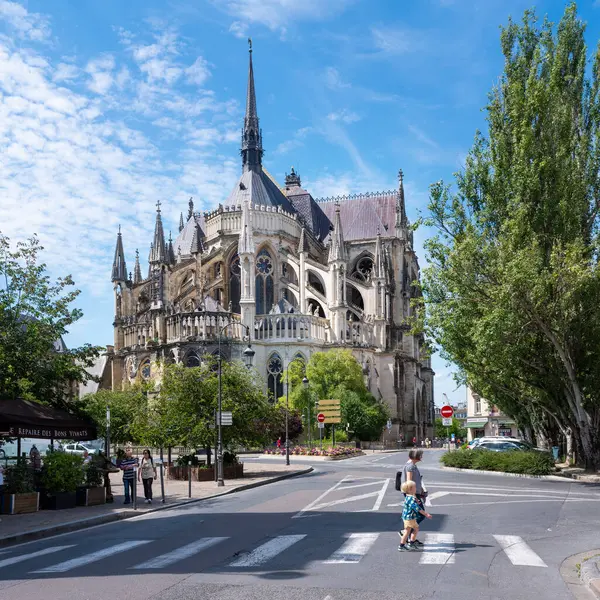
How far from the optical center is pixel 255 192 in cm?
6725

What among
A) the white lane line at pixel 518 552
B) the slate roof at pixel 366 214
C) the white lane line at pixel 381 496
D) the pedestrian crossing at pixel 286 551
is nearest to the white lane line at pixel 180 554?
the pedestrian crossing at pixel 286 551

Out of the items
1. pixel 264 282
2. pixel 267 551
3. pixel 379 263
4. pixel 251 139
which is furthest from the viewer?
pixel 251 139

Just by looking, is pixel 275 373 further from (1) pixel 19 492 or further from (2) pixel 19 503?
(2) pixel 19 503

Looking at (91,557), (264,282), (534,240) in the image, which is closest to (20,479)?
(91,557)

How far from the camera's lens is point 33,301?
22.6 meters

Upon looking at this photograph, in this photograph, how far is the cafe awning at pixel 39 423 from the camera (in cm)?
1750

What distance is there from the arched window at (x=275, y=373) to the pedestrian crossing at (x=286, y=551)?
43688mm

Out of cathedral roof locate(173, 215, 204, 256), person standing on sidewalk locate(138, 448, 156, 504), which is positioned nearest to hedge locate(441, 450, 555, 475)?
person standing on sidewalk locate(138, 448, 156, 504)

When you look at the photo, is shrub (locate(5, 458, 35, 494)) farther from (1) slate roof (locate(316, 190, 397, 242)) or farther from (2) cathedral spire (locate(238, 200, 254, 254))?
(1) slate roof (locate(316, 190, 397, 242))

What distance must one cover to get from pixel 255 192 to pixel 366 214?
14618 millimetres

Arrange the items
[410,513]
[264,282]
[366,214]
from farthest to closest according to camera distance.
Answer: [366,214]
[264,282]
[410,513]

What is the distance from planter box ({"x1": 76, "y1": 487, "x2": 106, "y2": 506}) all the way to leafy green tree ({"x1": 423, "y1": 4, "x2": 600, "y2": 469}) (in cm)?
1277

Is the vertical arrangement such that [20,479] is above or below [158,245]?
below

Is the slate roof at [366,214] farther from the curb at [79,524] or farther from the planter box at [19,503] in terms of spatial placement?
the planter box at [19,503]
